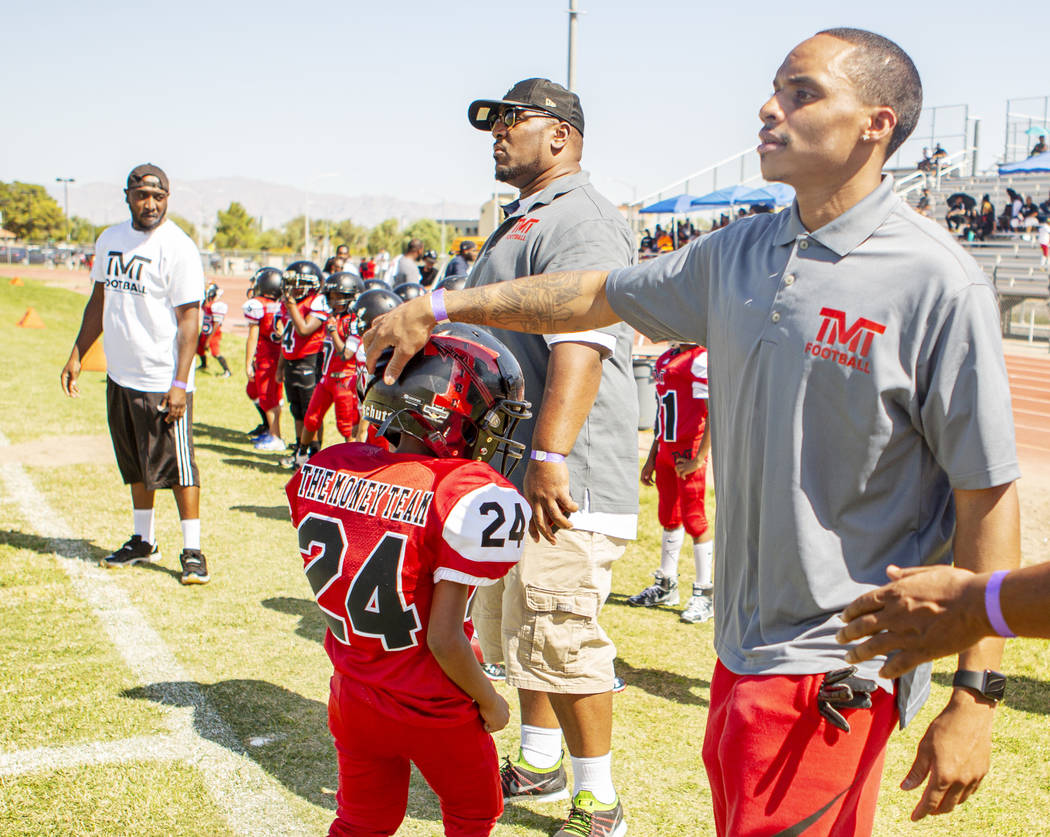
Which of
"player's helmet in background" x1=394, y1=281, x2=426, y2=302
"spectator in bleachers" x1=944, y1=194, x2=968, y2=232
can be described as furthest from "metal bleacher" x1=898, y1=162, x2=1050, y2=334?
"player's helmet in background" x1=394, y1=281, x2=426, y2=302

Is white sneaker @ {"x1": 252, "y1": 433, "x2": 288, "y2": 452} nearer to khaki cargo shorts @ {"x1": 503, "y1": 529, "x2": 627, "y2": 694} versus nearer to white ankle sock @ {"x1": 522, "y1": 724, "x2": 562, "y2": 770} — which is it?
white ankle sock @ {"x1": 522, "y1": 724, "x2": 562, "y2": 770}

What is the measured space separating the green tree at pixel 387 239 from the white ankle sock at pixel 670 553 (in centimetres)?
→ 8462

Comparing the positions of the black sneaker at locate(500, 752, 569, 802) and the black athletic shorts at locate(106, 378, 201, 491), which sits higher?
the black athletic shorts at locate(106, 378, 201, 491)

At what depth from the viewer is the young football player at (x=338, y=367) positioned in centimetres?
894

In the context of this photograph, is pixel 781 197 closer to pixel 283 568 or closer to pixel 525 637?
pixel 283 568

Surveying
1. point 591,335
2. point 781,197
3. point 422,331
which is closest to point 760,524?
point 422,331

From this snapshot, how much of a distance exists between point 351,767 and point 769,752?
1.12 meters

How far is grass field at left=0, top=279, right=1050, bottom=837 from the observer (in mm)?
3637

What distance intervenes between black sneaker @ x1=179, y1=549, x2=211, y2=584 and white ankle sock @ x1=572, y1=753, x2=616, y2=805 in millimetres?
3351

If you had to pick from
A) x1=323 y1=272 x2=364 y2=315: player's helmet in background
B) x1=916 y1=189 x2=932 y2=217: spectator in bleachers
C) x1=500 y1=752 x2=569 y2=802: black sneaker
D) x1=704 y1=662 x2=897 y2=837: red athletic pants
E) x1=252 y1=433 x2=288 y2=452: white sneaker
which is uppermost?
x1=916 y1=189 x2=932 y2=217: spectator in bleachers

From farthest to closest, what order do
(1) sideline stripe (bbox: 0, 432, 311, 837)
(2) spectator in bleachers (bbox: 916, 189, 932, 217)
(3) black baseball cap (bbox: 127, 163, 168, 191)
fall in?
1. (2) spectator in bleachers (bbox: 916, 189, 932, 217)
2. (3) black baseball cap (bbox: 127, 163, 168, 191)
3. (1) sideline stripe (bbox: 0, 432, 311, 837)

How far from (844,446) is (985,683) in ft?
1.77

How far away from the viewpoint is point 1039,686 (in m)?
5.06

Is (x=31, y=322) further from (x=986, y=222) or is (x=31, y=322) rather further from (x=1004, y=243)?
(x=986, y=222)
